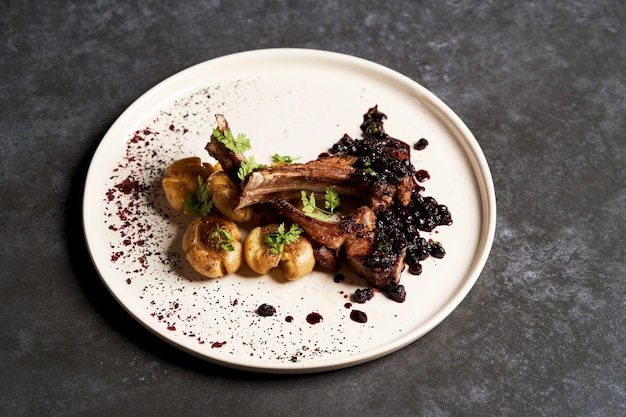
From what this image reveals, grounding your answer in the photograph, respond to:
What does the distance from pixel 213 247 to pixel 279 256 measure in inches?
15.7

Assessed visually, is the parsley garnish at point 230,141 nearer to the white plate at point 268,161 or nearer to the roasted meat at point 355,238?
the roasted meat at point 355,238

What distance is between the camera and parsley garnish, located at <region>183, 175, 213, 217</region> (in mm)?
5008

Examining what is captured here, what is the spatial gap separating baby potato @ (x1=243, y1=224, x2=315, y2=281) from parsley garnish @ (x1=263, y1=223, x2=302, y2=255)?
0.02 metres

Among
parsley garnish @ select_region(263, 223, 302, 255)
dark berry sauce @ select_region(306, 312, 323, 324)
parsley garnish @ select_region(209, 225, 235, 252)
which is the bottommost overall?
dark berry sauce @ select_region(306, 312, 323, 324)

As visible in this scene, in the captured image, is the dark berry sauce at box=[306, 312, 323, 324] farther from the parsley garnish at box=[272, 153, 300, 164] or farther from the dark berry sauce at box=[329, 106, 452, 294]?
the parsley garnish at box=[272, 153, 300, 164]

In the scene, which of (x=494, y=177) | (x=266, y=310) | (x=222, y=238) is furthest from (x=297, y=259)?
(x=494, y=177)

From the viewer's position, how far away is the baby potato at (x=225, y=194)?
194 inches

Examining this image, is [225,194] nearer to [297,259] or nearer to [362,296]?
[297,259]

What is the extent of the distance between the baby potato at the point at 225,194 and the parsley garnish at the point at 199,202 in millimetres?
51

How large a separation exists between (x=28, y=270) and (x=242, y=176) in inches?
61.2

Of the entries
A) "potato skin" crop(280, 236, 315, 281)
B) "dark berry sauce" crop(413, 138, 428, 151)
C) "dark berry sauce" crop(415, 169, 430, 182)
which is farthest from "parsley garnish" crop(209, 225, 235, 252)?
"dark berry sauce" crop(413, 138, 428, 151)

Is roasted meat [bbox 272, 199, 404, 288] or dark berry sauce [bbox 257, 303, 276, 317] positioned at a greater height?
roasted meat [bbox 272, 199, 404, 288]

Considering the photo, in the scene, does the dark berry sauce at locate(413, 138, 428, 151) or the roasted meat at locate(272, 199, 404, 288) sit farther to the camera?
the dark berry sauce at locate(413, 138, 428, 151)

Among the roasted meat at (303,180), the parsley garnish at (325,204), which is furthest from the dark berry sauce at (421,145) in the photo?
the parsley garnish at (325,204)
